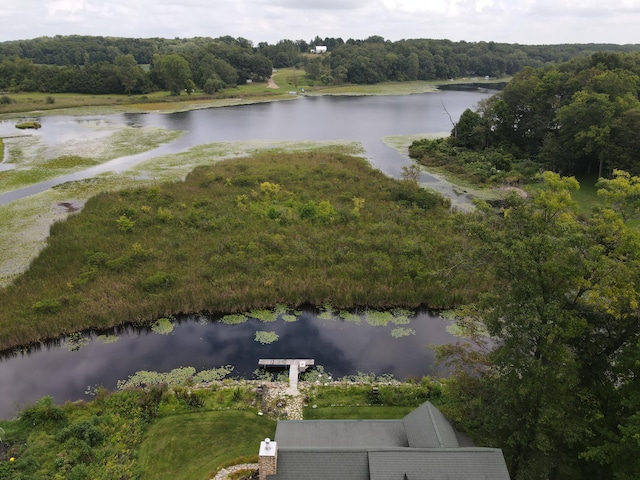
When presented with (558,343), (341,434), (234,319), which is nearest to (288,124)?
(234,319)

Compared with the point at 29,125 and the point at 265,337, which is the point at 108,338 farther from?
the point at 29,125

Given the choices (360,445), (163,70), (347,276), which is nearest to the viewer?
(360,445)

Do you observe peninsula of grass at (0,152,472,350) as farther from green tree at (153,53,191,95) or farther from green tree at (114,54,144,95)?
green tree at (114,54,144,95)

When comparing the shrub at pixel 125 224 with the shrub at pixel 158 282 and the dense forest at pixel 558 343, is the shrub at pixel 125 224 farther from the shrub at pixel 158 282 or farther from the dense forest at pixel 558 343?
the dense forest at pixel 558 343

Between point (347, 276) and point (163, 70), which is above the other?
point (163, 70)

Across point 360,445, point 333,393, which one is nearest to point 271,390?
point 333,393

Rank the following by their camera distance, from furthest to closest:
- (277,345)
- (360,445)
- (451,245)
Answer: (451,245) < (277,345) < (360,445)

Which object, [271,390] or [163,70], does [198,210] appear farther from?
[163,70]
